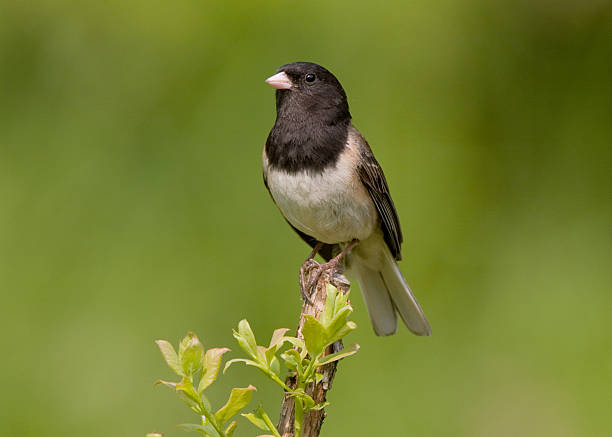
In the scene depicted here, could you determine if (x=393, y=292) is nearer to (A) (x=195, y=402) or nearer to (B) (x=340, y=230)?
(B) (x=340, y=230)

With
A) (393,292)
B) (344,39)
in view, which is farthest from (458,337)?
(344,39)

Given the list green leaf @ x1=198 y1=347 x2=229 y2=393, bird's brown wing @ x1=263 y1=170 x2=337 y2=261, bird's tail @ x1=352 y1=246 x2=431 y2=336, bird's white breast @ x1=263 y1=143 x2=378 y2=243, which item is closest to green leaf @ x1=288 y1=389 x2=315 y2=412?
green leaf @ x1=198 y1=347 x2=229 y2=393

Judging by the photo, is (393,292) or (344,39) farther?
(344,39)

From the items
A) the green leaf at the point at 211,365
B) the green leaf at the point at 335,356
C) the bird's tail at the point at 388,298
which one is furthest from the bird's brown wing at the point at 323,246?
the green leaf at the point at 211,365

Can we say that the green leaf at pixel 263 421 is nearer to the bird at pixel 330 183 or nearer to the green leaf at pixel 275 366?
the green leaf at pixel 275 366

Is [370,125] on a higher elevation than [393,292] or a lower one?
higher

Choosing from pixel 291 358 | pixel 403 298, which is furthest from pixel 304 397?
pixel 403 298

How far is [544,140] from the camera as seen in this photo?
2910mm

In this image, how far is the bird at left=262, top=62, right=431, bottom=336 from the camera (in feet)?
7.23

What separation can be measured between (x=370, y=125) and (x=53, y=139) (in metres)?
1.16

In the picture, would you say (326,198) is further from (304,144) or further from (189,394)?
(189,394)

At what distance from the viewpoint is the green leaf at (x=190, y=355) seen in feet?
2.99

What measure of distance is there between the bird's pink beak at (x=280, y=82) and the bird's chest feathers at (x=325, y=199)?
0.94ft

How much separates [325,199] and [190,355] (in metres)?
1.33
